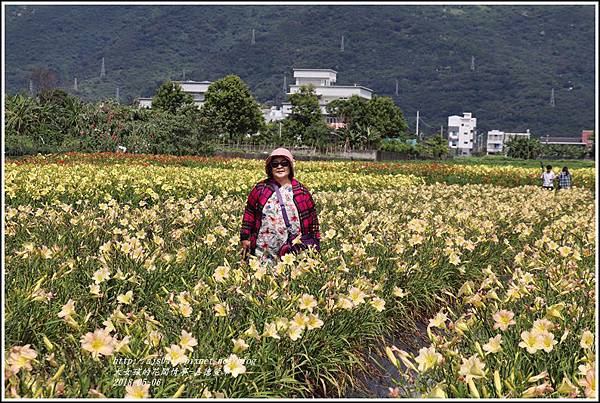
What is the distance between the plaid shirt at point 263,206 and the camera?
527 cm

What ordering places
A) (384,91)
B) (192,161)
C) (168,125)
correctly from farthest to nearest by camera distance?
(384,91), (168,125), (192,161)

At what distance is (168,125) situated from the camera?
30.9 metres

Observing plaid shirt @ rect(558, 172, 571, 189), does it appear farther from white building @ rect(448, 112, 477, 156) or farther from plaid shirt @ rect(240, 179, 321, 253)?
white building @ rect(448, 112, 477, 156)

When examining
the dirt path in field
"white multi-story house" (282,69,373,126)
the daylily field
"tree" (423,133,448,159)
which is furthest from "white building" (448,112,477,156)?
the dirt path in field

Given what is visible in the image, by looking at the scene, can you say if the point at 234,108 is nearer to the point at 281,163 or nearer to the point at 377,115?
the point at 377,115

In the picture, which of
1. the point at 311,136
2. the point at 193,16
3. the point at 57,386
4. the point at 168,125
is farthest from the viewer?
the point at 193,16

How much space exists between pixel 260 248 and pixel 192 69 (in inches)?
6476

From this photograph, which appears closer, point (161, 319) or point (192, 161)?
point (161, 319)

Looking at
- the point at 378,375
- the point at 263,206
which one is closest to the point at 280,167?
the point at 263,206

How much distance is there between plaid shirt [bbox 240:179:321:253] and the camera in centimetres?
527

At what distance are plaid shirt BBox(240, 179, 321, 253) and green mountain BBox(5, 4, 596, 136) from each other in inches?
5114

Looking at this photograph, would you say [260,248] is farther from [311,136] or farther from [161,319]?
[311,136]

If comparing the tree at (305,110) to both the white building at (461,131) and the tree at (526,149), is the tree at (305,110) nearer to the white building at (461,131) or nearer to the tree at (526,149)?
the tree at (526,149)

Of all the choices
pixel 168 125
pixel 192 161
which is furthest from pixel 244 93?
pixel 192 161
